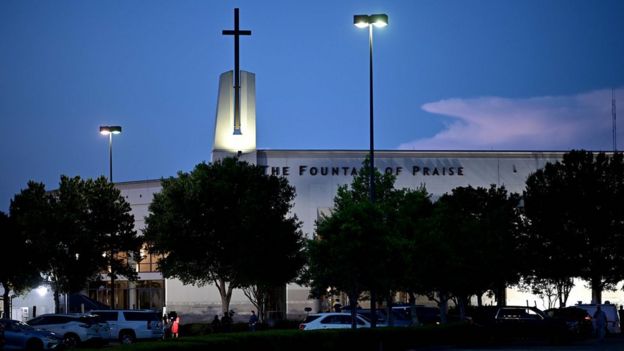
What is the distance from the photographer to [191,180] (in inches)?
2363

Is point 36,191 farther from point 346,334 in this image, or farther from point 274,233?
point 346,334

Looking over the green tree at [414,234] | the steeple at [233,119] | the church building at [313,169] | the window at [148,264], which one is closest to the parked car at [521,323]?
the green tree at [414,234]

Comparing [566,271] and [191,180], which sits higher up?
[191,180]

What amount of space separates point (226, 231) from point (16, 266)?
47.5ft

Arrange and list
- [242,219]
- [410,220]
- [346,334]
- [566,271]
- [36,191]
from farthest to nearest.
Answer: [566,271], [36,191], [242,219], [410,220], [346,334]

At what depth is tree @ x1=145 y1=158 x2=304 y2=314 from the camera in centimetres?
5812

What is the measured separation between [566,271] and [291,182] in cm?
2086

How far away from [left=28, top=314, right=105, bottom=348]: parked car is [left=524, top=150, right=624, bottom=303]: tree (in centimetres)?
3320

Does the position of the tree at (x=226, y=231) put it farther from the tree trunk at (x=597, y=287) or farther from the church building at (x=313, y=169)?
the tree trunk at (x=597, y=287)

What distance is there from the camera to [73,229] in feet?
204

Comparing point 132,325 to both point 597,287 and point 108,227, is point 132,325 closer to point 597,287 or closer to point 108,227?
point 108,227

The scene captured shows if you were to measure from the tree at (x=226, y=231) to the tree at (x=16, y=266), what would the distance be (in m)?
9.05

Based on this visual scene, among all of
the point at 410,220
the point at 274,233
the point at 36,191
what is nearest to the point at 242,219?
the point at 274,233

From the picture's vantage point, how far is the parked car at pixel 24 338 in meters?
41.0
